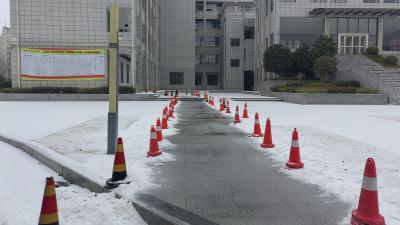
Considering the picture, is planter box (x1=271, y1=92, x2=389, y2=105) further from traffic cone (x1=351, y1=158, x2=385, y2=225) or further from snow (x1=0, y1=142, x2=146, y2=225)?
traffic cone (x1=351, y1=158, x2=385, y2=225)

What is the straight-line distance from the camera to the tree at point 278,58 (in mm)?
39031

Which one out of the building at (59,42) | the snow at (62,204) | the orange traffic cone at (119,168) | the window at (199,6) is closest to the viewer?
the snow at (62,204)

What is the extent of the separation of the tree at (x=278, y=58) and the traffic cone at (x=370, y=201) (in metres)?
35.8

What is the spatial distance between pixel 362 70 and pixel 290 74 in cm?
866

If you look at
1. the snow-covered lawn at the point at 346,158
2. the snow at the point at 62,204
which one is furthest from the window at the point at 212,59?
the snow at the point at 62,204

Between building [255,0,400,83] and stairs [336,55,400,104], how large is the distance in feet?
16.4

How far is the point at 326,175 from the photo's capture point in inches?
266

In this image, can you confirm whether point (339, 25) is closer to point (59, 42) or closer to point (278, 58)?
point (278, 58)

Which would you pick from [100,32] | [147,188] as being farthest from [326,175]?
[100,32]

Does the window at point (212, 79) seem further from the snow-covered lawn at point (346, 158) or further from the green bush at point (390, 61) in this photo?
the snow-covered lawn at point (346, 158)

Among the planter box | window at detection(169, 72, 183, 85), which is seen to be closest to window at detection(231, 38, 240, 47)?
window at detection(169, 72, 183, 85)

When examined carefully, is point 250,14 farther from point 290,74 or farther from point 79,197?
point 79,197

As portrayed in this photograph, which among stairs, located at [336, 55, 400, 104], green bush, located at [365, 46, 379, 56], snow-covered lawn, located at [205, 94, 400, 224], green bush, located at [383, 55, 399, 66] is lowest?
snow-covered lawn, located at [205, 94, 400, 224]

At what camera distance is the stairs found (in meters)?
29.2
